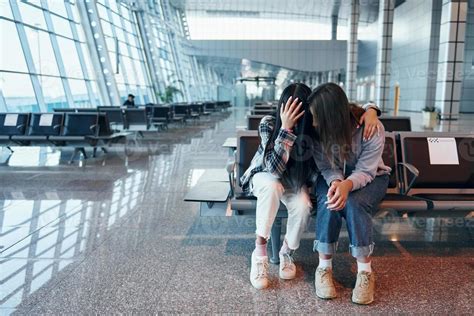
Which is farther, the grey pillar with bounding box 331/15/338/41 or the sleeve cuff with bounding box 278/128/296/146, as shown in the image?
the grey pillar with bounding box 331/15/338/41

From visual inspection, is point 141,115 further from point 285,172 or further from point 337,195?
point 337,195

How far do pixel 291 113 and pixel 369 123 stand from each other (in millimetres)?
546

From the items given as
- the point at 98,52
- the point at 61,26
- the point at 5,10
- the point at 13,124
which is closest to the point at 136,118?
the point at 5,10

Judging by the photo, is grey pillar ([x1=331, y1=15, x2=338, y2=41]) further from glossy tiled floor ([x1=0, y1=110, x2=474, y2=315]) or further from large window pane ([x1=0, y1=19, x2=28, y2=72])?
glossy tiled floor ([x1=0, y1=110, x2=474, y2=315])

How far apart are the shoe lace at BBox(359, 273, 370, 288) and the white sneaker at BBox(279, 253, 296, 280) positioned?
50 cm

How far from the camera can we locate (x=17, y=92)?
12.3 metres

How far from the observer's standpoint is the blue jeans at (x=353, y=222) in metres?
2.70

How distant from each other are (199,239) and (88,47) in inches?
626

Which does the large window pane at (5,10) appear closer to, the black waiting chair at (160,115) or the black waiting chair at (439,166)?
the black waiting chair at (160,115)

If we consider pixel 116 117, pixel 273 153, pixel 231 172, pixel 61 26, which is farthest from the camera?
pixel 61 26

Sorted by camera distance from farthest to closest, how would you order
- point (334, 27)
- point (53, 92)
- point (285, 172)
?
1. point (334, 27)
2. point (53, 92)
3. point (285, 172)

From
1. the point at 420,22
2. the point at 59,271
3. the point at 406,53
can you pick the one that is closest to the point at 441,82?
the point at 420,22

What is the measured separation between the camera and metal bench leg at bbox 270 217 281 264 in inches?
128

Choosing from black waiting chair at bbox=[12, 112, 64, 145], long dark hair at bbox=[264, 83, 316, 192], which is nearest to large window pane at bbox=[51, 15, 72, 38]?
black waiting chair at bbox=[12, 112, 64, 145]
